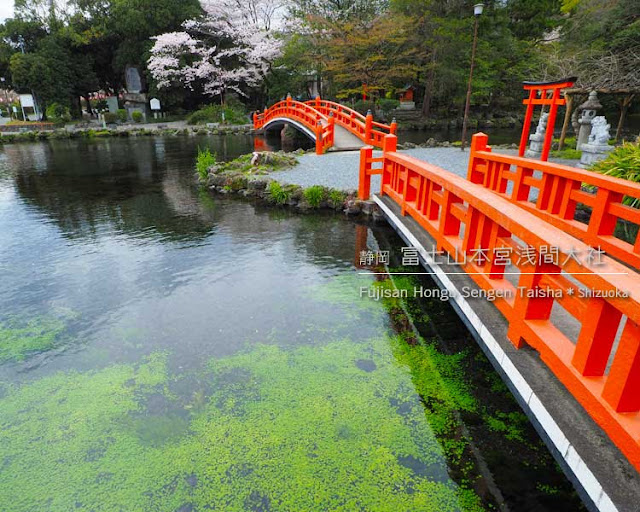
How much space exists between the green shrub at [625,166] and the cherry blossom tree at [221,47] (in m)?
26.7

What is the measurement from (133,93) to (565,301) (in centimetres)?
3637

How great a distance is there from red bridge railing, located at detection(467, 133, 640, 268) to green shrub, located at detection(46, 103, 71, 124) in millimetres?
31486

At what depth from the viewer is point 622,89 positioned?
11.5 metres

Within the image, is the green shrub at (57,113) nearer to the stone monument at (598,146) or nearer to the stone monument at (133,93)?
the stone monument at (133,93)

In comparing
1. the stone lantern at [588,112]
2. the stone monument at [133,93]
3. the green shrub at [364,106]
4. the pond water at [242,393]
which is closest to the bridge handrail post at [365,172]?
the pond water at [242,393]

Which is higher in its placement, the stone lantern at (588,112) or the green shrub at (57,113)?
the stone lantern at (588,112)

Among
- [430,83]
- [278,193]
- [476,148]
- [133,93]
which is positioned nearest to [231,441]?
[476,148]

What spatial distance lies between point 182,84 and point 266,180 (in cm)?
2593

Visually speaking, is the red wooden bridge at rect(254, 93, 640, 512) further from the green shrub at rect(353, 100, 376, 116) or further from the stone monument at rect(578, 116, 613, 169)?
the green shrub at rect(353, 100, 376, 116)

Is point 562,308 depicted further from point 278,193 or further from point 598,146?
point 278,193

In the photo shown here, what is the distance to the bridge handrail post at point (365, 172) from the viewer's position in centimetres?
816

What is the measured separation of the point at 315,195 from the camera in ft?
31.1

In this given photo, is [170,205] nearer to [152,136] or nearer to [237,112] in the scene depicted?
[152,136]

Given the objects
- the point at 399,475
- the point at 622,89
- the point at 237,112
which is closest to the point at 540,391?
the point at 399,475
